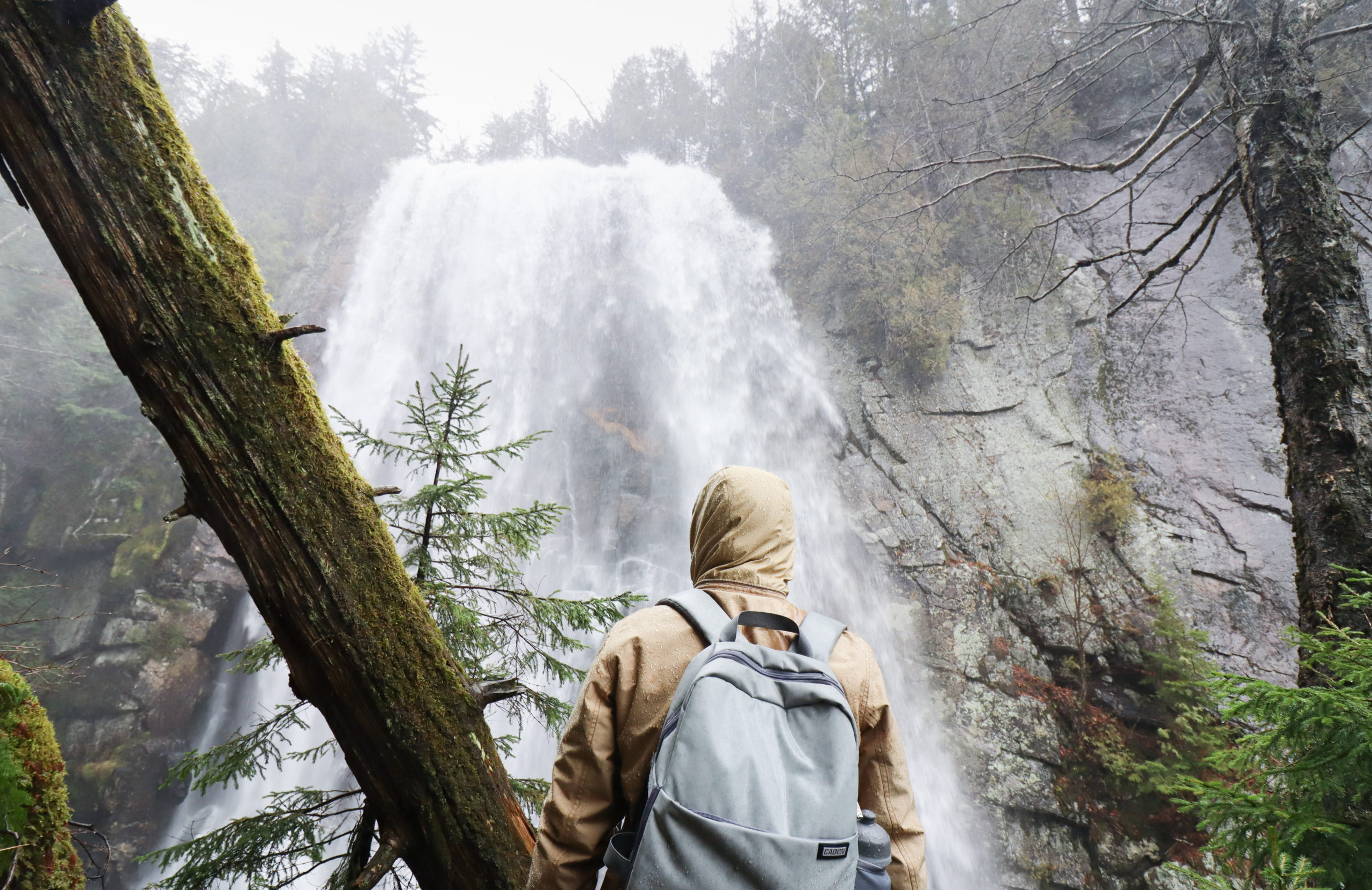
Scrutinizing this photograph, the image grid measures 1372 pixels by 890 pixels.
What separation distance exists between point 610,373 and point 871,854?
1102 centimetres

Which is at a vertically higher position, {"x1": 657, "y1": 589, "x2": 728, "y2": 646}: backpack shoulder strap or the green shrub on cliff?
{"x1": 657, "y1": 589, "x2": 728, "y2": 646}: backpack shoulder strap

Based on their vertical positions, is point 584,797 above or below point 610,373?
below

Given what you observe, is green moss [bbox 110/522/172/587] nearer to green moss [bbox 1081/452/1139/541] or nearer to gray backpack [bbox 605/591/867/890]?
gray backpack [bbox 605/591/867/890]

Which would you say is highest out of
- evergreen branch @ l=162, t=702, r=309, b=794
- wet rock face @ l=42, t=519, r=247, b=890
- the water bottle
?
the water bottle

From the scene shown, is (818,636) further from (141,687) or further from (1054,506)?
(141,687)

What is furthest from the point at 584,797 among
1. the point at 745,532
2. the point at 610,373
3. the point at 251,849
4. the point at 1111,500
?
the point at 610,373

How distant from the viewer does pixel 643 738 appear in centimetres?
135

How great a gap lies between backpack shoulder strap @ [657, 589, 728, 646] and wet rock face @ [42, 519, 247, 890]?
35.2ft

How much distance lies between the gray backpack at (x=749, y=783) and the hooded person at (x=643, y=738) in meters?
0.12

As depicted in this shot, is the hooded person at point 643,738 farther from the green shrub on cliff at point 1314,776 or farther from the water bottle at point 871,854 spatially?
the green shrub on cliff at point 1314,776

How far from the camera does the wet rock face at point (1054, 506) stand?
6.49m

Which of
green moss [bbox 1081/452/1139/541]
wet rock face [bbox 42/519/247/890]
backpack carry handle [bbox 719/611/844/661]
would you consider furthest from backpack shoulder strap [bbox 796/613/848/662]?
wet rock face [bbox 42/519/247/890]

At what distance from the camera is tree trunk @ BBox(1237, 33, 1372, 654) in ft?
6.89

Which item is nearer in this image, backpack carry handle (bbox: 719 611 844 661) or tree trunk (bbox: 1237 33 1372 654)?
backpack carry handle (bbox: 719 611 844 661)
